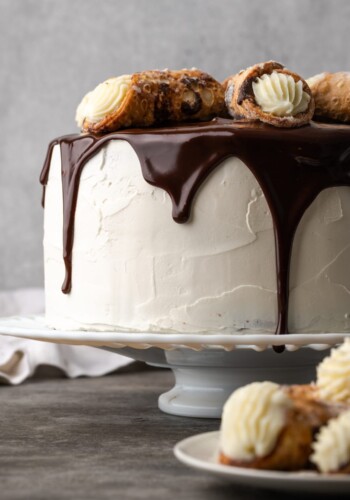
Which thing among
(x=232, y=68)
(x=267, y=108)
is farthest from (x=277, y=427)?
(x=232, y=68)

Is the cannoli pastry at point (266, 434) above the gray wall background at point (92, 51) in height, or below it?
below

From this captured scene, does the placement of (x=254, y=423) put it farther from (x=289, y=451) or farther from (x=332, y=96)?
(x=332, y=96)

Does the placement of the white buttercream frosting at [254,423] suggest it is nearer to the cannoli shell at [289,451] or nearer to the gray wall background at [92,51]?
the cannoli shell at [289,451]

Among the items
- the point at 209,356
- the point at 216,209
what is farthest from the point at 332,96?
the point at 209,356

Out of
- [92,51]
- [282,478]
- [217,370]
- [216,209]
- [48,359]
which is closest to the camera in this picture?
[282,478]

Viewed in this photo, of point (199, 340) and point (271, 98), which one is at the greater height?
point (271, 98)

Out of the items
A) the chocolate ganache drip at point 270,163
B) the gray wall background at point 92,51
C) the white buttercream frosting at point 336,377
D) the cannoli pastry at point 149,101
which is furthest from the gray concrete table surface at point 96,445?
the gray wall background at point 92,51
